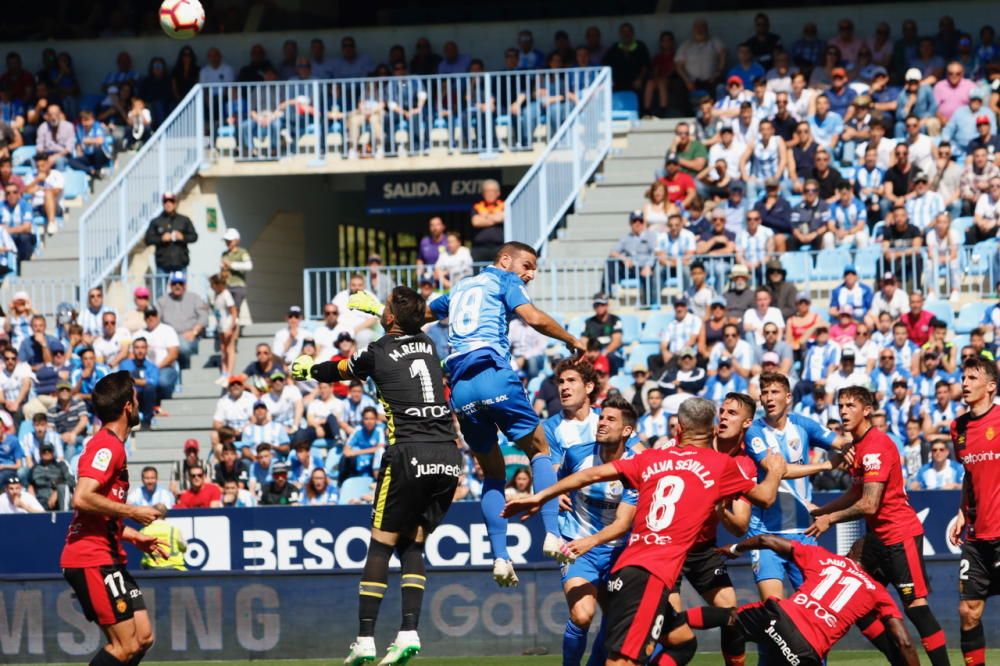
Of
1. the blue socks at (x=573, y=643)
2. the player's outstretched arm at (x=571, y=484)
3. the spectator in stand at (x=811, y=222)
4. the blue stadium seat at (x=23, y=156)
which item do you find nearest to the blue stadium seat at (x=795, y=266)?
the spectator in stand at (x=811, y=222)

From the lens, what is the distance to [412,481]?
11203 millimetres

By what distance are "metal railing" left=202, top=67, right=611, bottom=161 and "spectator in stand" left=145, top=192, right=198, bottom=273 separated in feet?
6.36

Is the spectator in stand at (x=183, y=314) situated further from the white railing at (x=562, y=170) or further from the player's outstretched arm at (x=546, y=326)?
the player's outstretched arm at (x=546, y=326)

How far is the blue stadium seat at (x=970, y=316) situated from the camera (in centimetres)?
2084

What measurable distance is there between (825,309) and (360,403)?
5.88m

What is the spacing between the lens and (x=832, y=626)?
10.1m

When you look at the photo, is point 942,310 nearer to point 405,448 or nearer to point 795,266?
point 795,266

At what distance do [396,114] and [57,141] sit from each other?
5.44m

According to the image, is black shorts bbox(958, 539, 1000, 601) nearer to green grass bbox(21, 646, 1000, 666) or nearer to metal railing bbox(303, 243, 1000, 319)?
green grass bbox(21, 646, 1000, 666)

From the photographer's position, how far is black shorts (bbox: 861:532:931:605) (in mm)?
11875

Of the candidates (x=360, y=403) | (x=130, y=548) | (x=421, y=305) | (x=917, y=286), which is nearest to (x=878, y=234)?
(x=917, y=286)

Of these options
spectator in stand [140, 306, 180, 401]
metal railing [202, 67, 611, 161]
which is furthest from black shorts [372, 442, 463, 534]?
metal railing [202, 67, 611, 161]

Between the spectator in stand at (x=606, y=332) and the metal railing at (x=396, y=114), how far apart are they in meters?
4.94

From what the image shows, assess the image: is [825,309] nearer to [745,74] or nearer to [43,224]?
[745,74]
